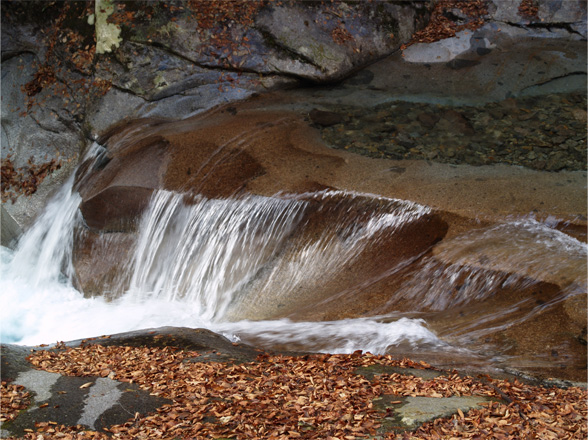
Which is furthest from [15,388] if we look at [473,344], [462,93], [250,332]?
[462,93]

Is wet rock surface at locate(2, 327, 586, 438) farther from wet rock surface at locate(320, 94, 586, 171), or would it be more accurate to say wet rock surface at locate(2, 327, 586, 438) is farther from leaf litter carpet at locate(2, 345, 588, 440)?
wet rock surface at locate(320, 94, 586, 171)

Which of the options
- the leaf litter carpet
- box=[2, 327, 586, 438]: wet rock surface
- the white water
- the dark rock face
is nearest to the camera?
the leaf litter carpet

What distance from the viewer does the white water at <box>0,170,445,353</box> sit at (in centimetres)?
717

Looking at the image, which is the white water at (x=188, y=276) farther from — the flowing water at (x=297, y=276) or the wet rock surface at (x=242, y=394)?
the wet rock surface at (x=242, y=394)

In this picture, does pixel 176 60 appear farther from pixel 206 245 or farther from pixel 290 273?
pixel 290 273

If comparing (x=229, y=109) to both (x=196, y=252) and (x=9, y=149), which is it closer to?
(x=196, y=252)

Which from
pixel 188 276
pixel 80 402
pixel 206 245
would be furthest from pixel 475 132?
pixel 80 402

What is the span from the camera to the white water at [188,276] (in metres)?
7.17

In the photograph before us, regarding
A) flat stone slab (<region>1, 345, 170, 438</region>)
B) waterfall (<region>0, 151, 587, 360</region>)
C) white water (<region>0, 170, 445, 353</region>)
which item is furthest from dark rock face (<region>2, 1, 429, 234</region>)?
flat stone slab (<region>1, 345, 170, 438</region>)

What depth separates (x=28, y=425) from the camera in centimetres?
427

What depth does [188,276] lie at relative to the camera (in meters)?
7.84

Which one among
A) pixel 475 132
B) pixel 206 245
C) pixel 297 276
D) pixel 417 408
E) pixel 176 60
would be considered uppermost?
pixel 176 60

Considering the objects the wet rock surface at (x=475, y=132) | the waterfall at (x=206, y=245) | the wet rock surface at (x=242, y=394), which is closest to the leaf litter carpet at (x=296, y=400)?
the wet rock surface at (x=242, y=394)

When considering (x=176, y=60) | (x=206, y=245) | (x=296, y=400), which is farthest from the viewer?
(x=176, y=60)
